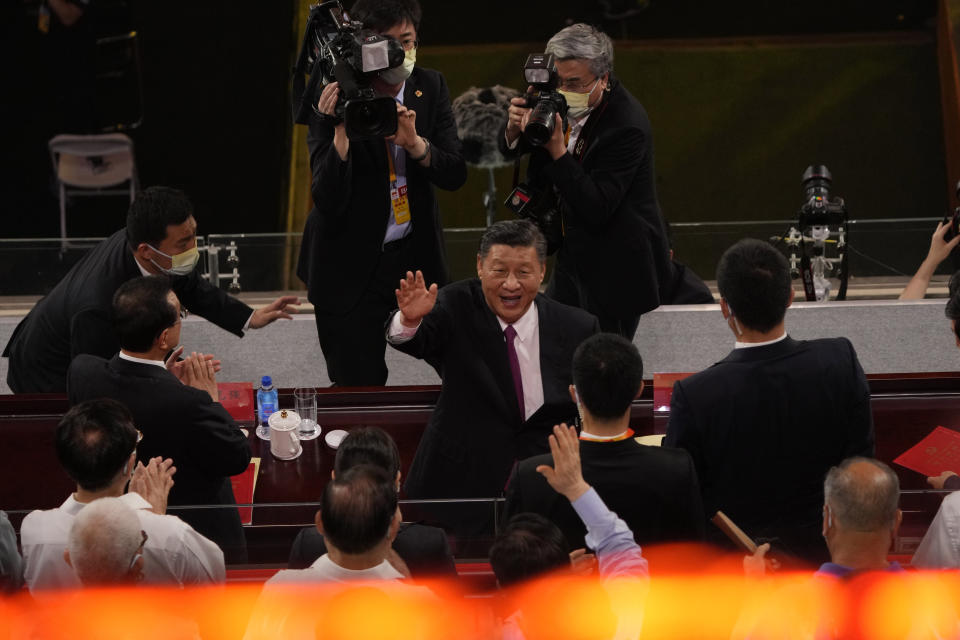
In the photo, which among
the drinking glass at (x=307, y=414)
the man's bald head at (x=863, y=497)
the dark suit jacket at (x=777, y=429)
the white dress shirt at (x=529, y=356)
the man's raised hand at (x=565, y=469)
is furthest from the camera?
the drinking glass at (x=307, y=414)

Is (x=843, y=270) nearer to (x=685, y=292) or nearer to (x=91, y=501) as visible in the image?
(x=685, y=292)

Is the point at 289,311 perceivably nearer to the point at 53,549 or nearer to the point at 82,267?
the point at 82,267

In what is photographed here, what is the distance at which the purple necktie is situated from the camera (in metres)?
2.92

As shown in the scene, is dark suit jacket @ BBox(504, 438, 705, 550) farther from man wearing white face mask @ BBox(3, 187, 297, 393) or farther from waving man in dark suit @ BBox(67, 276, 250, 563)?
man wearing white face mask @ BBox(3, 187, 297, 393)

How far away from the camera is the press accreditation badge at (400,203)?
3.62 metres

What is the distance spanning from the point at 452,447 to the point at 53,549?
93 centimetres

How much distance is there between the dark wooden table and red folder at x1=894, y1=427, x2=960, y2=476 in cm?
3

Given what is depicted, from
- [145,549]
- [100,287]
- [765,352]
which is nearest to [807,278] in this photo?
[765,352]

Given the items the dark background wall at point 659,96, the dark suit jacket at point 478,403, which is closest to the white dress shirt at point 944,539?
the dark suit jacket at point 478,403

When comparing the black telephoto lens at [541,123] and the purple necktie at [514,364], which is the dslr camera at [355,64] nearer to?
the black telephoto lens at [541,123]

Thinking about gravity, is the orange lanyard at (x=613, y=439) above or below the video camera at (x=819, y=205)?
below

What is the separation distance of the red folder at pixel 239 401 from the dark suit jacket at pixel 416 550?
3.18 ft

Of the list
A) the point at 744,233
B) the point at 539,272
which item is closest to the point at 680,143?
the point at 744,233

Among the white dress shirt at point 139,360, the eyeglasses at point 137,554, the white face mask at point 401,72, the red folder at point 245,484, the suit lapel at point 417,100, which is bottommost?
the red folder at point 245,484
